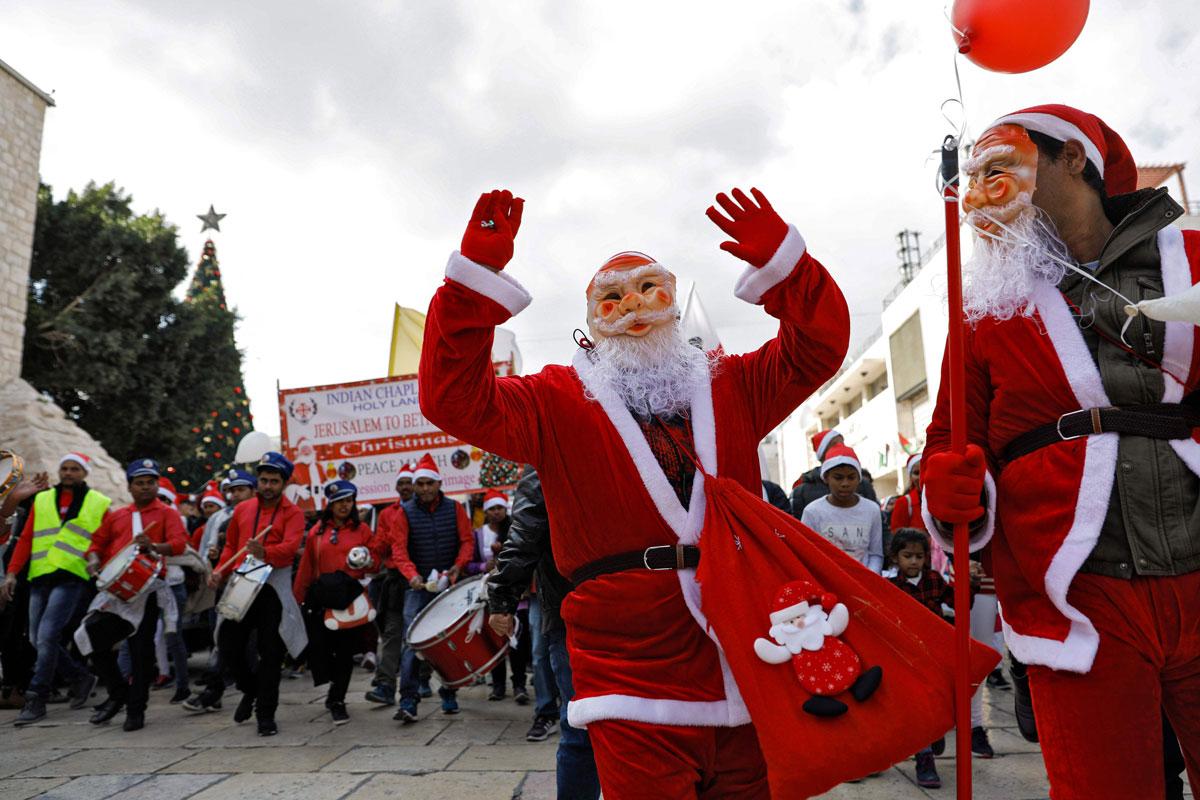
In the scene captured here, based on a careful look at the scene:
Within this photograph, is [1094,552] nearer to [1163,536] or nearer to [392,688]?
[1163,536]

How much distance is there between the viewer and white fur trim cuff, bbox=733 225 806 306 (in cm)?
228

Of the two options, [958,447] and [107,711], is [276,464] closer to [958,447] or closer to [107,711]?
[107,711]

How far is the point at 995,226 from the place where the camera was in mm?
2322

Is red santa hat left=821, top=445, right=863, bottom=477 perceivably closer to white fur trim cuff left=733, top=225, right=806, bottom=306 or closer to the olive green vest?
white fur trim cuff left=733, top=225, right=806, bottom=306

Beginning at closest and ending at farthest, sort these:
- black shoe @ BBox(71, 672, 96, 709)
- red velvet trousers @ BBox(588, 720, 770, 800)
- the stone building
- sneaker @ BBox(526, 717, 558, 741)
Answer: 1. red velvet trousers @ BBox(588, 720, 770, 800)
2. sneaker @ BBox(526, 717, 558, 741)
3. black shoe @ BBox(71, 672, 96, 709)
4. the stone building

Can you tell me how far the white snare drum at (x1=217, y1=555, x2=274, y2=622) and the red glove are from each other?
17.6 feet

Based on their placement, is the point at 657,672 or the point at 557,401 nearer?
the point at 657,672

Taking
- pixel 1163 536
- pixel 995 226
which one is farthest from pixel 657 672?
pixel 995 226

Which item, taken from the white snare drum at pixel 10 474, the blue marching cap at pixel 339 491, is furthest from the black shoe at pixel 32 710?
the blue marching cap at pixel 339 491

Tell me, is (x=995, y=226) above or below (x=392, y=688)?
above

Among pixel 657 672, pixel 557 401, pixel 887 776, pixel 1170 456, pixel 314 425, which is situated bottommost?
pixel 887 776

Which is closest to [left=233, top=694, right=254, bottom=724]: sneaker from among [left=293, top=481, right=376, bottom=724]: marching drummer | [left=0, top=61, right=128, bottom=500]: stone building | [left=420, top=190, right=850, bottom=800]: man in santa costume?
[left=293, top=481, right=376, bottom=724]: marching drummer

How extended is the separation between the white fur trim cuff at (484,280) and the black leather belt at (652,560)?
693 millimetres

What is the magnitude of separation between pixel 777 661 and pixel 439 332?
114 centimetres
